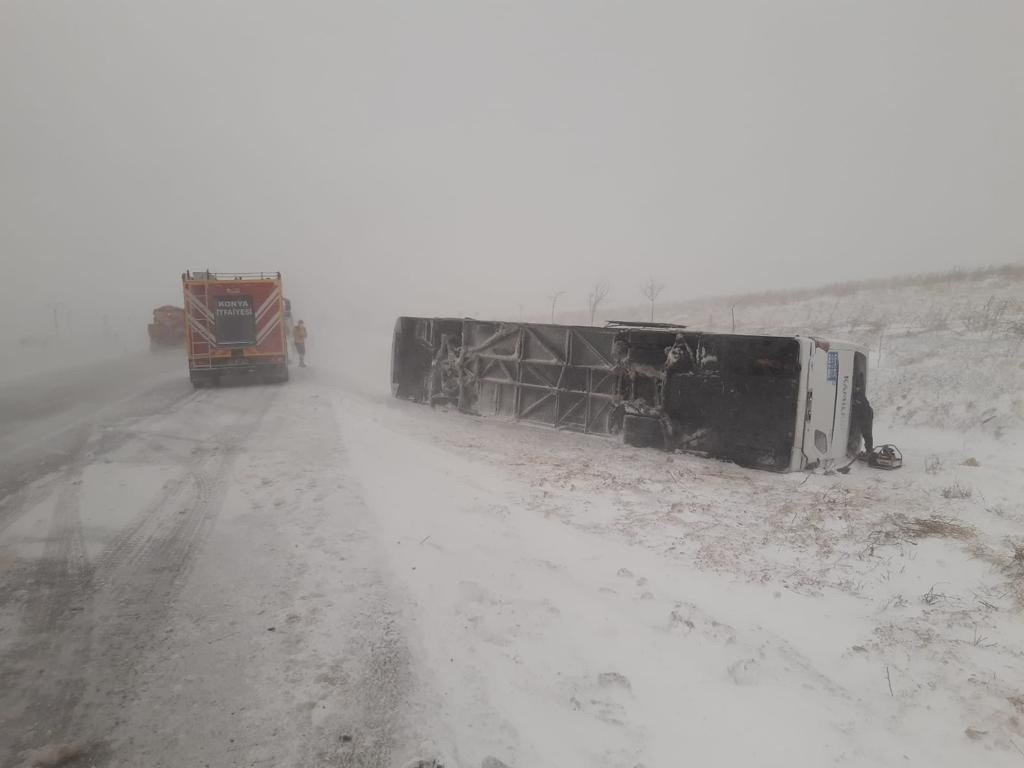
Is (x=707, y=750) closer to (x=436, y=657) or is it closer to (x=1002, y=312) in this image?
(x=436, y=657)

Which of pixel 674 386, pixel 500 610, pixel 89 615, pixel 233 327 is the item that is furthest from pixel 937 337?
pixel 233 327

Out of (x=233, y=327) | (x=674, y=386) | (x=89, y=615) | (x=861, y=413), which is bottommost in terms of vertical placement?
(x=89, y=615)

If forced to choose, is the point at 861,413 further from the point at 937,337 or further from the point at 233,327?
the point at 233,327

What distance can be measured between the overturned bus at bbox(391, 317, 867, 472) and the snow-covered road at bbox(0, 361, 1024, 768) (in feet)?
2.86

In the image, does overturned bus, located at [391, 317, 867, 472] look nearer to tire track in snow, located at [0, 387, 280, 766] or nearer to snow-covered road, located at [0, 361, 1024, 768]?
snow-covered road, located at [0, 361, 1024, 768]

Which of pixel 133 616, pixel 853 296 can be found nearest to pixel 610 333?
pixel 133 616

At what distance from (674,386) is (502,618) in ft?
18.8

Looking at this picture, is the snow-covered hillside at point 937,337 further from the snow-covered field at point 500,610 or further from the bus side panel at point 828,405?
the snow-covered field at point 500,610

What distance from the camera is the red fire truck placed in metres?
14.1

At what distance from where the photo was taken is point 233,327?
14.5 meters

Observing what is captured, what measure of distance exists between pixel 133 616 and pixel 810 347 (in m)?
7.97

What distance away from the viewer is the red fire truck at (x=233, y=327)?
46.2 feet

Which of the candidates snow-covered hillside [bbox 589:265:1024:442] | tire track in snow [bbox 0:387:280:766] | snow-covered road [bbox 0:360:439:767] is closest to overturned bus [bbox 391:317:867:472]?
snow-covered hillside [bbox 589:265:1024:442]

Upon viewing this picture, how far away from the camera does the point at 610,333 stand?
923 cm
